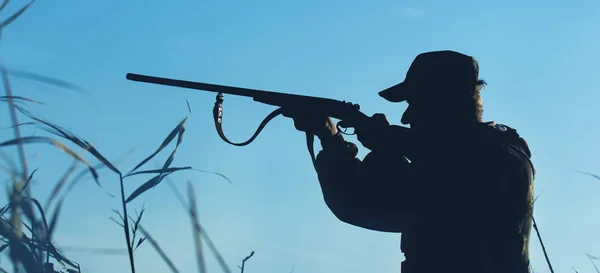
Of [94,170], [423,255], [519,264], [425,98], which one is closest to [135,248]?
[94,170]

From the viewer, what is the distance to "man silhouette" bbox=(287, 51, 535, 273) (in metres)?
3.40

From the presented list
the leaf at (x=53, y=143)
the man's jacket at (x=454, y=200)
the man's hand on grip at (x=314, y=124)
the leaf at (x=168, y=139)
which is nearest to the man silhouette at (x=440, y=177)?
the man's jacket at (x=454, y=200)

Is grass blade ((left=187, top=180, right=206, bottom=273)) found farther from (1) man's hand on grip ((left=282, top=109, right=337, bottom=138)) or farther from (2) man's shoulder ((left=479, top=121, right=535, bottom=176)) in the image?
(1) man's hand on grip ((left=282, top=109, right=337, bottom=138))

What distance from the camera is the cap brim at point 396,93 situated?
407cm

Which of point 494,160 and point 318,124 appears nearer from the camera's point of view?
point 494,160

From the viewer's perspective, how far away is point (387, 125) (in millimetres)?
4062

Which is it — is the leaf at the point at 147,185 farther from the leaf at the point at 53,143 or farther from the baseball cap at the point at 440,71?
the baseball cap at the point at 440,71

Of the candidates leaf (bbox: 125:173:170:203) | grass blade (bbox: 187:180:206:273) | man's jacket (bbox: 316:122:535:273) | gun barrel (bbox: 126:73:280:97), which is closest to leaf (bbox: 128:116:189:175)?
leaf (bbox: 125:173:170:203)

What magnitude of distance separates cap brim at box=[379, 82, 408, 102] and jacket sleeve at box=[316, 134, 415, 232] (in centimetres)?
39

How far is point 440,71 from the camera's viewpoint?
389 centimetres

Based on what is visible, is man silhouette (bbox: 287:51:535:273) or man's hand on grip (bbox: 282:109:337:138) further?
man's hand on grip (bbox: 282:109:337:138)

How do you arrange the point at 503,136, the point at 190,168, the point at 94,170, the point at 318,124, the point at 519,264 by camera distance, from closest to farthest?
the point at 94,170 → the point at 190,168 → the point at 519,264 → the point at 503,136 → the point at 318,124

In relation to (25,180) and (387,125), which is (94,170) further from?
(387,125)

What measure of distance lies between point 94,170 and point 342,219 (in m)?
2.29
